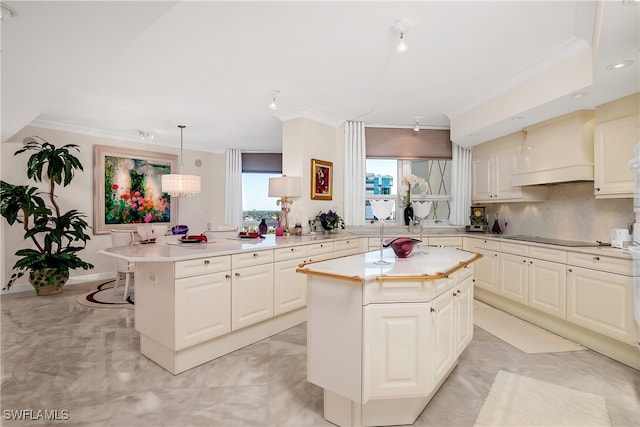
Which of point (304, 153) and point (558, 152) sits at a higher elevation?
point (304, 153)

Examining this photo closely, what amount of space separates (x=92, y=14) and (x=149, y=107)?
2886mm

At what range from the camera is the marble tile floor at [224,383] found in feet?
6.46

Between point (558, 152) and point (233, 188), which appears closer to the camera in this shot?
point (558, 152)

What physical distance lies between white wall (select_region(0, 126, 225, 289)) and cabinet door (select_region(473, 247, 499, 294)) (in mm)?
5453

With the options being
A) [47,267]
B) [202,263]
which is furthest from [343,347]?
[47,267]

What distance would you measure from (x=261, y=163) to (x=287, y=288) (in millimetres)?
4628

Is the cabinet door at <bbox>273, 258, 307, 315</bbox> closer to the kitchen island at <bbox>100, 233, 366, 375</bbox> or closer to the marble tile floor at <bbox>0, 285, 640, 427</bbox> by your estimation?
the kitchen island at <bbox>100, 233, 366, 375</bbox>

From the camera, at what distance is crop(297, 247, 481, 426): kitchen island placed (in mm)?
1750

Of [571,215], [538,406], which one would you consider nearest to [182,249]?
[538,406]

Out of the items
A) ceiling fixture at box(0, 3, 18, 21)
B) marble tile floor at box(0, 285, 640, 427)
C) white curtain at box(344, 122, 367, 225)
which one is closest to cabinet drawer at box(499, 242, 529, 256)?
marble tile floor at box(0, 285, 640, 427)

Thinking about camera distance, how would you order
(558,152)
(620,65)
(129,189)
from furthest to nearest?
(129,189) < (558,152) < (620,65)

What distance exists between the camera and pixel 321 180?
183 inches

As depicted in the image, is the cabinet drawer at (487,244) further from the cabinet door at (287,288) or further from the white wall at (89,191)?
the white wall at (89,191)

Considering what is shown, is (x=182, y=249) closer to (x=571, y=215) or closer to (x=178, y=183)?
(x=178, y=183)
